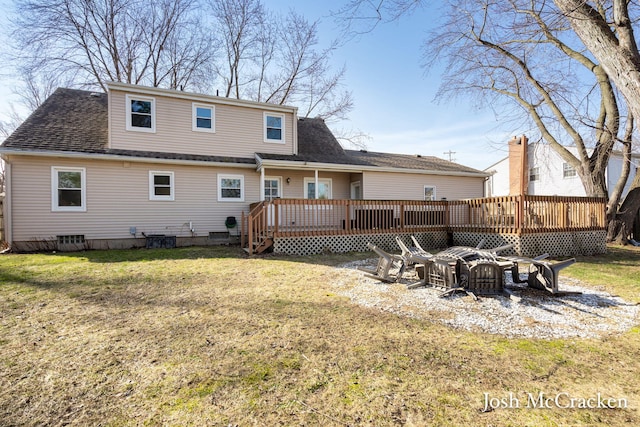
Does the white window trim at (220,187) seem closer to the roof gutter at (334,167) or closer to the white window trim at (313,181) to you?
the roof gutter at (334,167)

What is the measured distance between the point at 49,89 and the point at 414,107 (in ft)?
75.0

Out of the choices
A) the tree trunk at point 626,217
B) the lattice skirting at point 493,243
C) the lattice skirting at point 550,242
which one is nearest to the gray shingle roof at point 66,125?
the lattice skirting at point 493,243

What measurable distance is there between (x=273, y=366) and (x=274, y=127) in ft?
38.3

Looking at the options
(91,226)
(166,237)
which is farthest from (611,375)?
(91,226)

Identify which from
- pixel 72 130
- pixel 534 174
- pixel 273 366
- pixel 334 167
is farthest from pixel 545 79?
pixel 72 130

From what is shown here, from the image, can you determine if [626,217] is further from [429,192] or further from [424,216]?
[424,216]

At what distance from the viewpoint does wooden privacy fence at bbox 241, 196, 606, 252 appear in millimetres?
9242

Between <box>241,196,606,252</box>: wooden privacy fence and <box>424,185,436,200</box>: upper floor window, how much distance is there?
4266 mm

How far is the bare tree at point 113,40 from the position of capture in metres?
16.2

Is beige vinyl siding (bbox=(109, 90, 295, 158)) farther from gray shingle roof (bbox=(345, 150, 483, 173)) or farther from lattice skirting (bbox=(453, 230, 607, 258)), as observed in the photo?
lattice skirting (bbox=(453, 230, 607, 258))

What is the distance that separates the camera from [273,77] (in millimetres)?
21656

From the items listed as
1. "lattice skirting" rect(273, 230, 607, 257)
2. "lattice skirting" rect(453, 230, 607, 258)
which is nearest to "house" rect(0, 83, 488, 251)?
"lattice skirting" rect(273, 230, 607, 257)

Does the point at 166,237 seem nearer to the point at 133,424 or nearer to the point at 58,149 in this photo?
the point at 58,149

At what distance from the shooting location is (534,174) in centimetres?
2225
